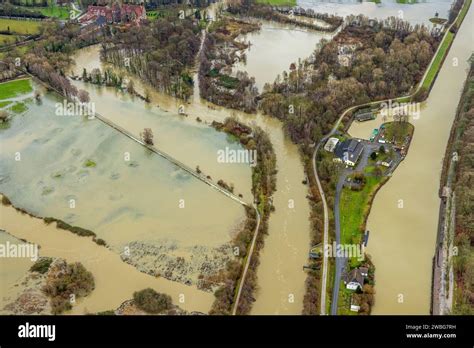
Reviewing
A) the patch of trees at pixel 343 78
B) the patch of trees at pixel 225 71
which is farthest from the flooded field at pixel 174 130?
the patch of trees at pixel 343 78

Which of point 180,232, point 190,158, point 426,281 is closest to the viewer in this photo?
point 426,281

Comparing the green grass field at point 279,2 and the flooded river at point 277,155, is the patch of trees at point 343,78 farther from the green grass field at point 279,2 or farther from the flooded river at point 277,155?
the green grass field at point 279,2

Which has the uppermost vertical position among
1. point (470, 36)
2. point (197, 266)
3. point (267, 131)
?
point (470, 36)

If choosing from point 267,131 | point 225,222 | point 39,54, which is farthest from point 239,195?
point 39,54

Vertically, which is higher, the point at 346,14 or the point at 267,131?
the point at 346,14

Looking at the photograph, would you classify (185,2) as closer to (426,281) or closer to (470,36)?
(470,36)

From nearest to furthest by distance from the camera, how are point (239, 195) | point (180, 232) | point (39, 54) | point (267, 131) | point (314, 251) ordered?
point (314, 251) < point (180, 232) < point (239, 195) < point (267, 131) < point (39, 54)

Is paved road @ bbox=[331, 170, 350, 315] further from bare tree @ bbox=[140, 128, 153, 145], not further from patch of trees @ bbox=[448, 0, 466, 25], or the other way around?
patch of trees @ bbox=[448, 0, 466, 25]
